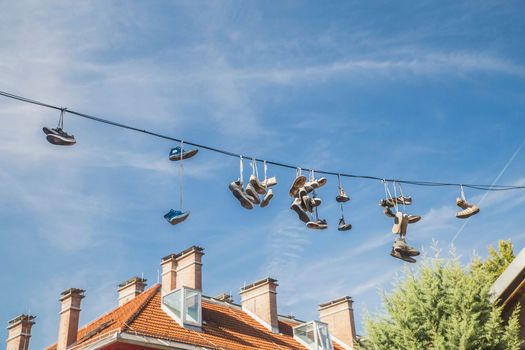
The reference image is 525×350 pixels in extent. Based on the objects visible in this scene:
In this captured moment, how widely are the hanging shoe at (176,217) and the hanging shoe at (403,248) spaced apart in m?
3.82

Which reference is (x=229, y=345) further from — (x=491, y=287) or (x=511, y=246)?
(x=511, y=246)

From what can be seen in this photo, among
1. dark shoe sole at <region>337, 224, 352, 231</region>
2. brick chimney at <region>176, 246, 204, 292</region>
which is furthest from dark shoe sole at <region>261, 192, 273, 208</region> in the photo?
brick chimney at <region>176, 246, 204, 292</region>

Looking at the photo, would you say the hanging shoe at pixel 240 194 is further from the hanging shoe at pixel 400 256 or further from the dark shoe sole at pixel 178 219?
the hanging shoe at pixel 400 256

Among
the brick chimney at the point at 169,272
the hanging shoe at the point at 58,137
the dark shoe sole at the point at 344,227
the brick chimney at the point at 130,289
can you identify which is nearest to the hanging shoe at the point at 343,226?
the dark shoe sole at the point at 344,227

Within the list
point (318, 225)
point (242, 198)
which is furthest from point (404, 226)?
point (242, 198)

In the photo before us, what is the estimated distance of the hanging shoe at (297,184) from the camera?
34.1 ft

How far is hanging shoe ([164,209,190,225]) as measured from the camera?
952cm

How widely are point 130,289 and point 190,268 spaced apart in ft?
9.95

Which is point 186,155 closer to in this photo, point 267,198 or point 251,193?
point 251,193

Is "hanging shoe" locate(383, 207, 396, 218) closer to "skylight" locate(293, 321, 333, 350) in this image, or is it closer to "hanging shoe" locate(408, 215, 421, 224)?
"hanging shoe" locate(408, 215, 421, 224)

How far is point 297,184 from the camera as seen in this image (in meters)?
10.5

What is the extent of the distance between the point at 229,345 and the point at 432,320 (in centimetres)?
727

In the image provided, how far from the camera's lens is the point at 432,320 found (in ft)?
36.0

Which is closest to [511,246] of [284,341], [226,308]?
[284,341]
